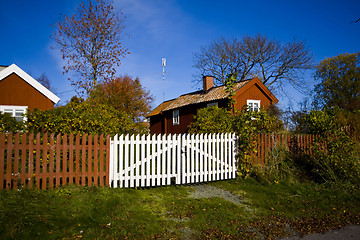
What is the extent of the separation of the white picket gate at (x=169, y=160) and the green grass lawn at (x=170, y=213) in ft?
1.17

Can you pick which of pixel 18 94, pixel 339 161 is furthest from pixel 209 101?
pixel 18 94

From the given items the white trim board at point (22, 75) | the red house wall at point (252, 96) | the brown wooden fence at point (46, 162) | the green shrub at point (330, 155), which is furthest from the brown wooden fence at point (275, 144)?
the white trim board at point (22, 75)

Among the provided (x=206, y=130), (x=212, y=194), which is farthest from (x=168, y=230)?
(x=206, y=130)

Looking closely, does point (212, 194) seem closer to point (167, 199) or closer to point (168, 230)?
point (167, 199)

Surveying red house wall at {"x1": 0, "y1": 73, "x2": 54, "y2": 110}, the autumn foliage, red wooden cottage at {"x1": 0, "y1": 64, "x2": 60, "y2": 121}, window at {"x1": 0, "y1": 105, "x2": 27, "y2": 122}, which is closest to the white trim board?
red wooden cottage at {"x1": 0, "y1": 64, "x2": 60, "y2": 121}

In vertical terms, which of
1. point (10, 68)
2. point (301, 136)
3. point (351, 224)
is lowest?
point (351, 224)

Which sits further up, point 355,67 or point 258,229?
point 355,67

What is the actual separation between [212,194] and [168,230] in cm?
231

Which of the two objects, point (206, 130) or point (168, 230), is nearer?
point (168, 230)

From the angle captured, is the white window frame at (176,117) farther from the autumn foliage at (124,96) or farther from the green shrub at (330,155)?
the green shrub at (330,155)

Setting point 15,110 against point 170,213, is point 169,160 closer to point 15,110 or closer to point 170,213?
point 170,213

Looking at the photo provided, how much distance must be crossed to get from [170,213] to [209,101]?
50.9 feet

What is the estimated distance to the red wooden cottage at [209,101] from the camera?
19000mm

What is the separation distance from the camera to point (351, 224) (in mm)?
4551
